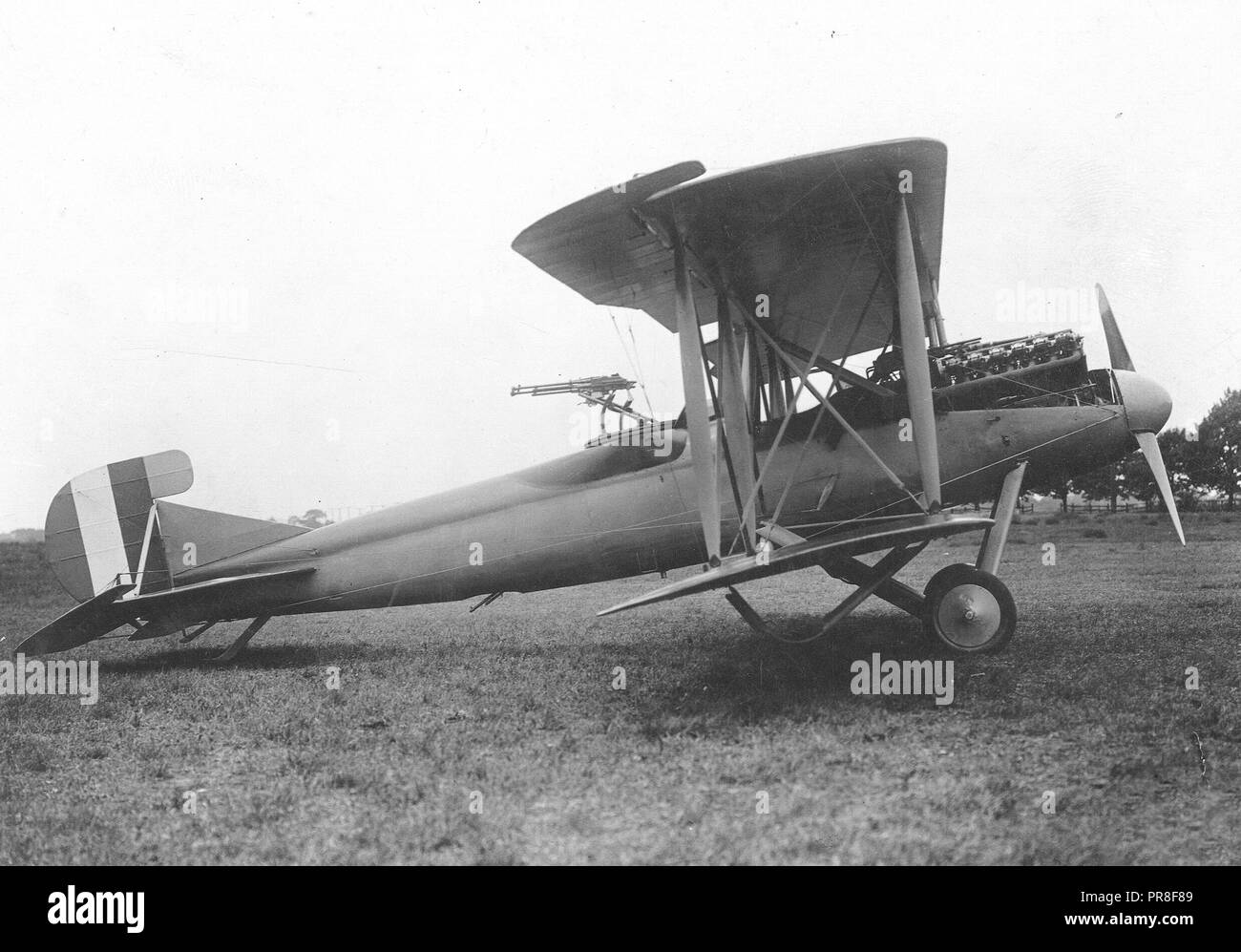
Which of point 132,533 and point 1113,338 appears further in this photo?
point 132,533

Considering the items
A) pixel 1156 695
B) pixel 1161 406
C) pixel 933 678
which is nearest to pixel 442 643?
pixel 933 678

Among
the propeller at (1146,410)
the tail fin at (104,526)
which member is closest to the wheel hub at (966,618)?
the propeller at (1146,410)

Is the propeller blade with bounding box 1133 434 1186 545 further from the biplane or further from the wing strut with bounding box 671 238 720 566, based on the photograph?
the wing strut with bounding box 671 238 720 566

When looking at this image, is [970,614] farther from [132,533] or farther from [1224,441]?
[1224,441]

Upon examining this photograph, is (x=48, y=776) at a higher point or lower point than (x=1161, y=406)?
lower

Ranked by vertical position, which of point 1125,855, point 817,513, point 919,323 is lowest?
point 1125,855

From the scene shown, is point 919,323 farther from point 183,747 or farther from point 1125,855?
point 183,747

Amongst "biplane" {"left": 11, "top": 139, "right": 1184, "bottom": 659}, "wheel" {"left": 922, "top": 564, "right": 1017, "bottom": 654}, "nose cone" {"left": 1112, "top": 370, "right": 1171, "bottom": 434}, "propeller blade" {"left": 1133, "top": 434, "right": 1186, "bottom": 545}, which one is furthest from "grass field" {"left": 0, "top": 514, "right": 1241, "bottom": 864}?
"nose cone" {"left": 1112, "top": 370, "right": 1171, "bottom": 434}

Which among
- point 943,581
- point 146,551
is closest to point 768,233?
point 943,581
